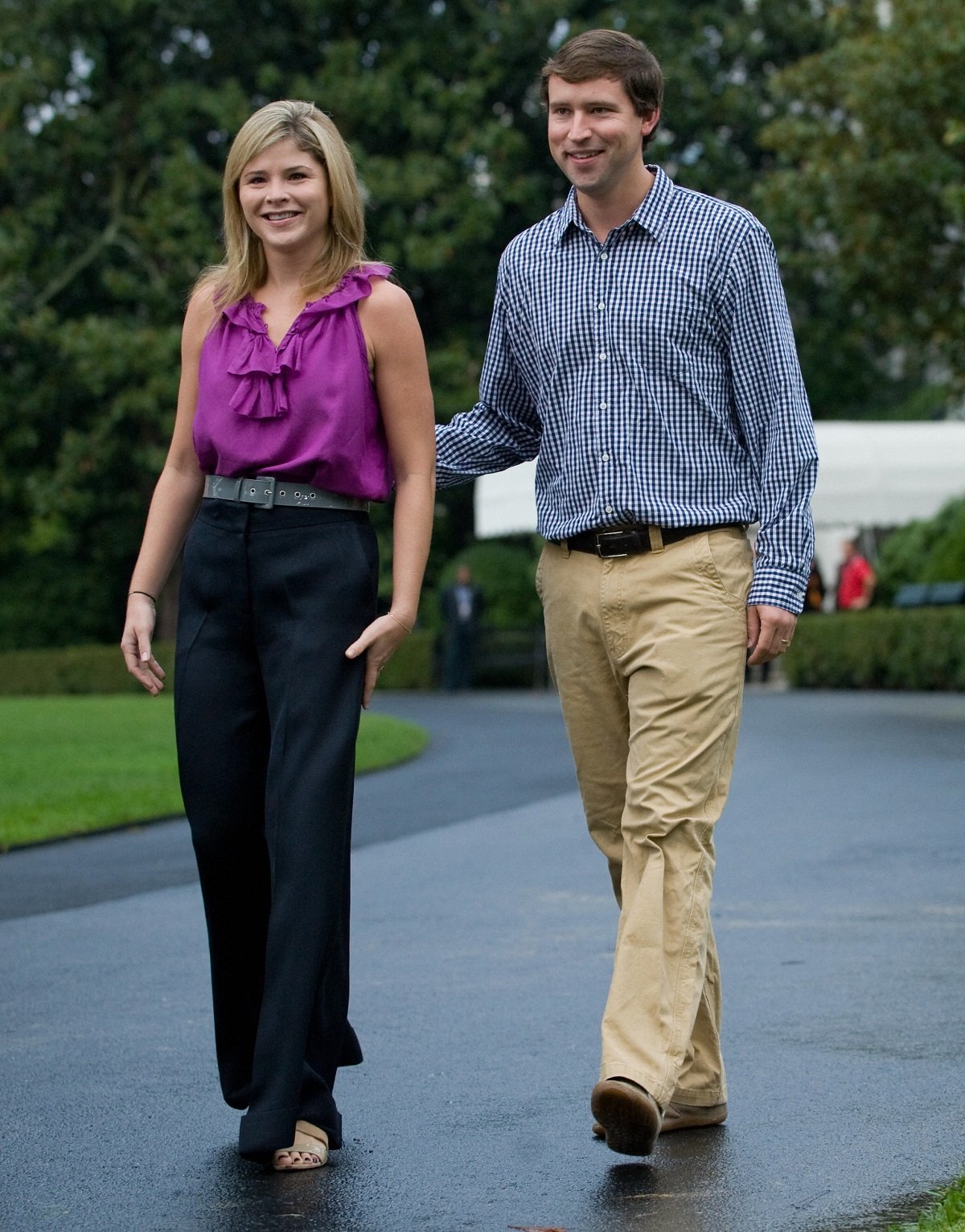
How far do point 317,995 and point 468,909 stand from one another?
3604mm

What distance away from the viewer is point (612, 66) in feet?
13.0

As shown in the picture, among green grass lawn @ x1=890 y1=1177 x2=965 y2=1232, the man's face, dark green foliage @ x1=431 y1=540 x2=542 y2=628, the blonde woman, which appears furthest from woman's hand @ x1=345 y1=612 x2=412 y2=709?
dark green foliage @ x1=431 y1=540 x2=542 y2=628

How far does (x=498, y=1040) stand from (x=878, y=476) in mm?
19250

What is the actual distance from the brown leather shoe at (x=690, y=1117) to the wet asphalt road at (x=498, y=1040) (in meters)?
0.06

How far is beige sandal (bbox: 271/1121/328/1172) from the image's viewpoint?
3.83 m

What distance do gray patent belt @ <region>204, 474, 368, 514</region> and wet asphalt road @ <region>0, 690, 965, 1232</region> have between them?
1235 mm

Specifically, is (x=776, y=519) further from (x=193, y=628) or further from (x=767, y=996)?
(x=767, y=996)

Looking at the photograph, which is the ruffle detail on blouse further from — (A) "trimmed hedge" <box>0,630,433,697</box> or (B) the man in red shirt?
(A) "trimmed hedge" <box>0,630,433,697</box>

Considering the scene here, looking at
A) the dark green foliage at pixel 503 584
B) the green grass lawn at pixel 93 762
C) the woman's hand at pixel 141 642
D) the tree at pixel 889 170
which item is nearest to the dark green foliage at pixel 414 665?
the dark green foliage at pixel 503 584

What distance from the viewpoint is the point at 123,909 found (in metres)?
7.61

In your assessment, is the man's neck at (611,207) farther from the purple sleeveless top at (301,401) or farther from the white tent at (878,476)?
the white tent at (878,476)

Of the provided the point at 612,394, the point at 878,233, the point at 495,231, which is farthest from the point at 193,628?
the point at 495,231

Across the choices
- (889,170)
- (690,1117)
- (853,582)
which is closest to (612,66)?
(690,1117)

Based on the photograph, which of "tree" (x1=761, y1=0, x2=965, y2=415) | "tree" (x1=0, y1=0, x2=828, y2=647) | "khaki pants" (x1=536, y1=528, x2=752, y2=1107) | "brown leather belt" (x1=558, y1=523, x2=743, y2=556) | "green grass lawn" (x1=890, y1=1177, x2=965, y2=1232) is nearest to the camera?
"green grass lawn" (x1=890, y1=1177, x2=965, y2=1232)
